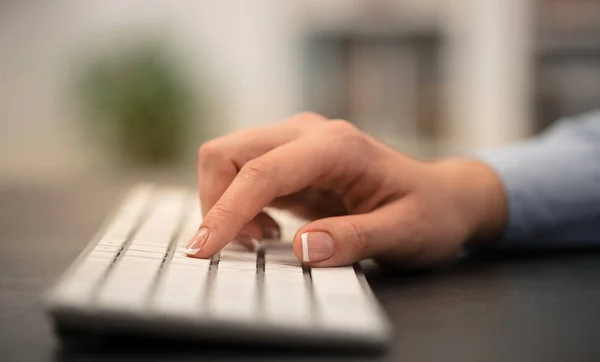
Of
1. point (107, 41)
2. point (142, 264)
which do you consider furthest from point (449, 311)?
point (107, 41)

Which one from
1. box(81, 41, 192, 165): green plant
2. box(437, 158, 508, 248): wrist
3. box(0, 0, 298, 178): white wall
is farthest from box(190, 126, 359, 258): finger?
box(0, 0, 298, 178): white wall

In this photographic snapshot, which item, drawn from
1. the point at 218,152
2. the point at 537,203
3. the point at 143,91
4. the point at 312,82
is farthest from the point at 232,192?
the point at 312,82

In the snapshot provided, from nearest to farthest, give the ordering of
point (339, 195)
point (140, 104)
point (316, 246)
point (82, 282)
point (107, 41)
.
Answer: point (82, 282)
point (316, 246)
point (339, 195)
point (140, 104)
point (107, 41)

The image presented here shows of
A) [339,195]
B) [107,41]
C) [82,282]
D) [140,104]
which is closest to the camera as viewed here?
[82,282]

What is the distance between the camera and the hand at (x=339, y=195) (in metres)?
0.52

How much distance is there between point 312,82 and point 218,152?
245 centimetres

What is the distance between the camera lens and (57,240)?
2.39ft

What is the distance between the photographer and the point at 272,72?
120 inches

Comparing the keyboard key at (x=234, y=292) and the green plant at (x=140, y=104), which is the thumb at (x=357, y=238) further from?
the green plant at (x=140, y=104)

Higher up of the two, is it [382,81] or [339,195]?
[339,195]

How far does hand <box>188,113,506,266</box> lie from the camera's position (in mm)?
517

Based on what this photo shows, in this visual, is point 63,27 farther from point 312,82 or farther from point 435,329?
point 435,329

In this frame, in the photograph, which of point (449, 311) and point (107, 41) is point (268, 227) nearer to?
point (449, 311)

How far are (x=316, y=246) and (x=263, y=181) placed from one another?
0.23ft
